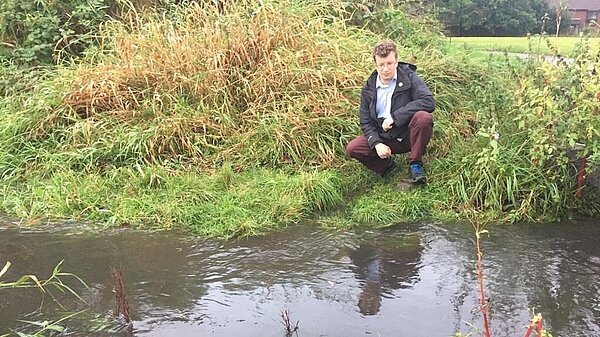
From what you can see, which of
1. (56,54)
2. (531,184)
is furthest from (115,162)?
(531,184)

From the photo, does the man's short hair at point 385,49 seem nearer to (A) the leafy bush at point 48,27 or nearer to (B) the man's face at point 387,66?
(B) the man's face at point 387,66

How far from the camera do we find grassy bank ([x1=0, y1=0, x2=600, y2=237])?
4.73 metres

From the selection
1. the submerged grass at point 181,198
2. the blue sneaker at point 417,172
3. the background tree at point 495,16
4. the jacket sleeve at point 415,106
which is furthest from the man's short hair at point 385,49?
the background tree at point 495,16

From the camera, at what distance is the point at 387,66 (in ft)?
16.6

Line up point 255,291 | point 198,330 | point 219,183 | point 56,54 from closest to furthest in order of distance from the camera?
point 198,330, point 255,291, point 219,183, point 56,54

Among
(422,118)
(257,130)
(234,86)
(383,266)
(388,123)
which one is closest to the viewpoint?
(383,266)

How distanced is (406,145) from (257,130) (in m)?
1.49

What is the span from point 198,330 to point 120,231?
1.76m

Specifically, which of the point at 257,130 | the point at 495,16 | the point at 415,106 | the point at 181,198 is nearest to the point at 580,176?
the point at 415,106

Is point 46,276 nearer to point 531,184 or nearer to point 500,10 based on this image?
point 531,184

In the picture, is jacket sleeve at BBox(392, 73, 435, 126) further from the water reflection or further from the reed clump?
the water reflection

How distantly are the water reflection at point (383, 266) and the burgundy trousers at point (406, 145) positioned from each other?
36.4 inches

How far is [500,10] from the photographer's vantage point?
47.6 ft

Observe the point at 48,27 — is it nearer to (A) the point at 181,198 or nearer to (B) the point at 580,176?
(A) the point at 181,198
